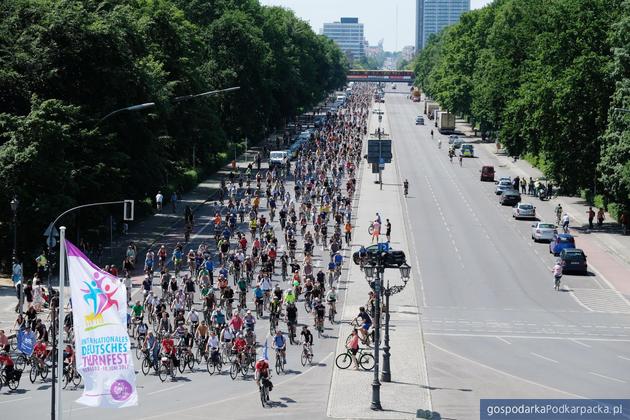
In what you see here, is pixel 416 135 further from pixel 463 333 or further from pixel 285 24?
pixel 463 333

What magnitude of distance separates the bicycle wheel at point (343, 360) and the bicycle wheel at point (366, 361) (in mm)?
395

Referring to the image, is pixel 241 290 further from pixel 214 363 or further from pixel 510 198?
pixel 510 198

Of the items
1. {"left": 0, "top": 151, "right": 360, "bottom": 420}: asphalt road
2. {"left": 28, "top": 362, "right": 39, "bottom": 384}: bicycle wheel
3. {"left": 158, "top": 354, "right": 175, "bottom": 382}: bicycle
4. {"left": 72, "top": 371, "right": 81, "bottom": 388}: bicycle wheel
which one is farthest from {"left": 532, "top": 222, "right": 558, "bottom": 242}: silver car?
{"left": 28, "top": 362, "right": 39, "bottom": 384}: bicycle wheel

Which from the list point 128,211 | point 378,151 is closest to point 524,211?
point 378,151

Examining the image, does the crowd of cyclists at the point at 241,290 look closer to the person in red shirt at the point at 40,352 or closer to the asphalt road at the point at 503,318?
the person in red shirt at the point at 40,352

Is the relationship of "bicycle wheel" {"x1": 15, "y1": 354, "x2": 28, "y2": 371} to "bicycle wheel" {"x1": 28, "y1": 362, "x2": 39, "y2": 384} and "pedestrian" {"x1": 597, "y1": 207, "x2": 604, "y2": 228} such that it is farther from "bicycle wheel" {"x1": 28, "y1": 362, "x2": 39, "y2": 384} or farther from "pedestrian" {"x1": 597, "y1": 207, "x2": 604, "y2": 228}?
"pedestrian" {"x1": 597, "y1": 207, "x2": 604, "y2": 228}

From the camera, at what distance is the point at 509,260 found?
59.7 m

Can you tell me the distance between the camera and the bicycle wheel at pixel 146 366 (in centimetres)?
3603

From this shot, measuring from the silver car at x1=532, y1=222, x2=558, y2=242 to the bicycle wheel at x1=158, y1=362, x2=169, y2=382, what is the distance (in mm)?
34008

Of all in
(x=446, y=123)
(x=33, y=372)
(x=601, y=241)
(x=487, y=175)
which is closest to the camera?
(x=33, y=372)

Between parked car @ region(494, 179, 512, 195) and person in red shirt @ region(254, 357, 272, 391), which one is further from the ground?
person in red shirt @ region(254, 357, 272, 391)

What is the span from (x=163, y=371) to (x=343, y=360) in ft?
19.0

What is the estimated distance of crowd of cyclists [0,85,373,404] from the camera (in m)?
36.4

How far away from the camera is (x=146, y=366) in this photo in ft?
119
